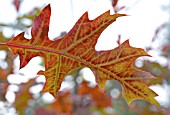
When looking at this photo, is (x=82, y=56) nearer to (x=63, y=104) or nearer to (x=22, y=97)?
(x=22, y=97)

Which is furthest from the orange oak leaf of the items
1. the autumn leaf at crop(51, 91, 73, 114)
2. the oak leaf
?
the autumn leaf at crop(51, 91, 73, 114)

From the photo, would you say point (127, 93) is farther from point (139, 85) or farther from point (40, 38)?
point (40, 38)

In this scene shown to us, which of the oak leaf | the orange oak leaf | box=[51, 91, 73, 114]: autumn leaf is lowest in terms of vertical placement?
the orange oak leaf

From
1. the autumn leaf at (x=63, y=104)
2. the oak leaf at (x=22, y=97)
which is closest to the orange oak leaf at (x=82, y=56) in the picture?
the oak leaf at (x=22, y=97)

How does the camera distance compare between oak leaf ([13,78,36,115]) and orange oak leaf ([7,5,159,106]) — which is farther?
oak leaf ([13,78,36,115])

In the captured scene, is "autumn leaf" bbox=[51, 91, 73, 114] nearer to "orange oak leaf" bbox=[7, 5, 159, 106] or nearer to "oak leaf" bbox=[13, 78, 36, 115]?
"oak leaf" bbox=[13, 78, 36, 115]

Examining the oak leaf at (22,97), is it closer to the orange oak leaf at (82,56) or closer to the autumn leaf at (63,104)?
the autumn leaf at (63,104)

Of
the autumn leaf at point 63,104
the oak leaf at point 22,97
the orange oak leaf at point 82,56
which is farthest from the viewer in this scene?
the autumn leaf at point 63,104

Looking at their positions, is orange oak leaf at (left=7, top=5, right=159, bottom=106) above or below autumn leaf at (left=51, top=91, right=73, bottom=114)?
below

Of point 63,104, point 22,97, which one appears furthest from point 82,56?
point 63,104
